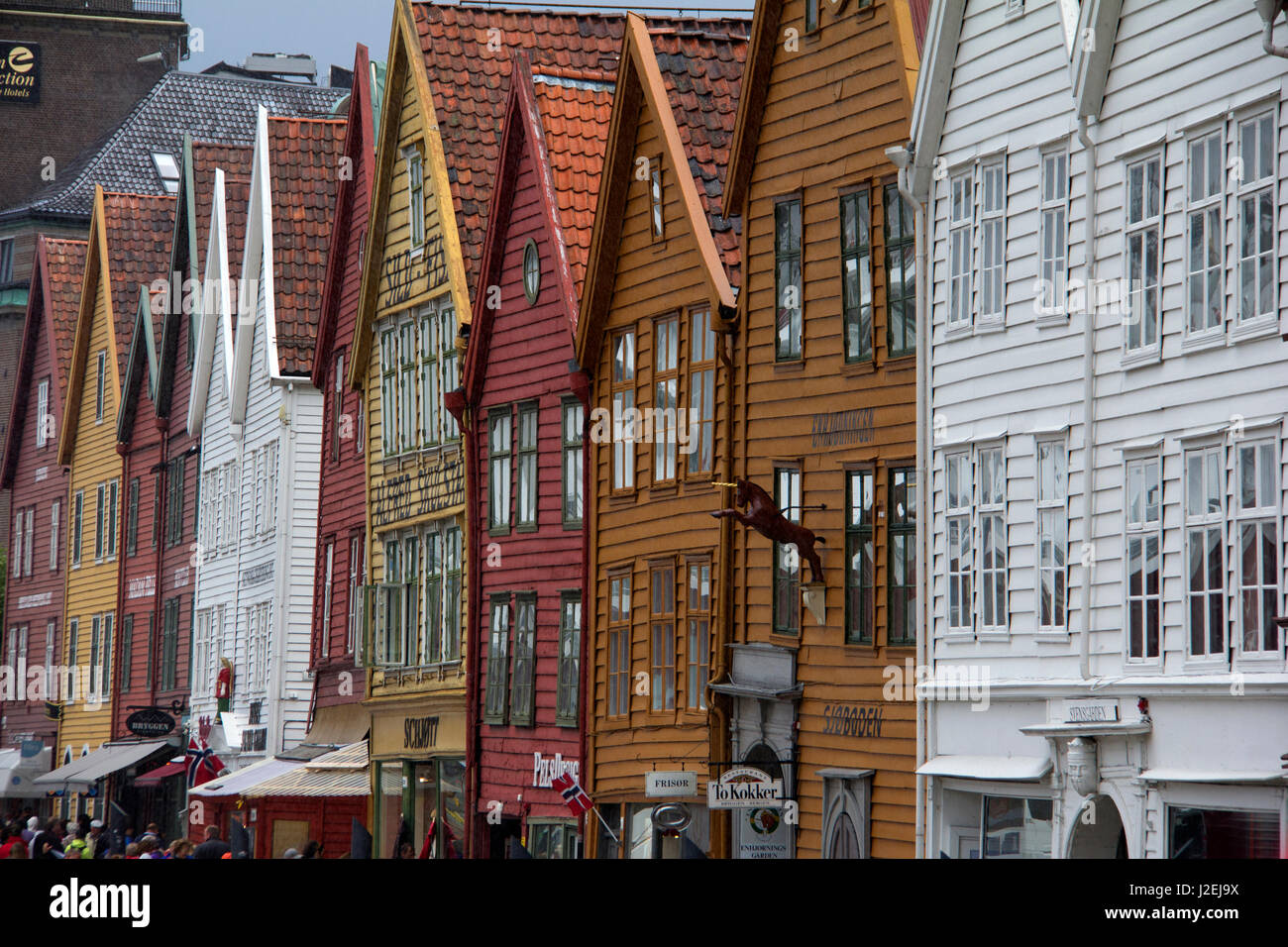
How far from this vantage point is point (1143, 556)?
1783 cm

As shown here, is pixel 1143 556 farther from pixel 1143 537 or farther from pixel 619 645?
pixel 619 645

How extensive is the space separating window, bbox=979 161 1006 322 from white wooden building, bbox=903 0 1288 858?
0.12 feet

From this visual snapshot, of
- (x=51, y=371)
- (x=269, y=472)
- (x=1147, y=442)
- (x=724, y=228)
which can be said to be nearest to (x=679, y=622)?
(x=724, y=228)

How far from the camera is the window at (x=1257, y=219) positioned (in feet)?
53.9

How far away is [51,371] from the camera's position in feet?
191

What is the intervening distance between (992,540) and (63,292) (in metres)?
42.5

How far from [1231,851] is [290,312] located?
2733cm

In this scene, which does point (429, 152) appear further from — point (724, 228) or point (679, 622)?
point (679, 622)

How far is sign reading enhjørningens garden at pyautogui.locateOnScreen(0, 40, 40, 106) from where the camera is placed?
2840 inches

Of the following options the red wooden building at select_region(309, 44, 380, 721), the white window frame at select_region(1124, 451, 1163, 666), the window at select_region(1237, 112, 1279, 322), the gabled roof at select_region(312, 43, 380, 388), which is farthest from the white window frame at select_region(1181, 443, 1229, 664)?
the gabled roof at select_region(312, 43, 380, 388)

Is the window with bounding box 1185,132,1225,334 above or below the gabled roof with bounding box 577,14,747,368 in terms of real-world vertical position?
below

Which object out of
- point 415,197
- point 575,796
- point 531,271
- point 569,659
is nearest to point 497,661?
point 569,659

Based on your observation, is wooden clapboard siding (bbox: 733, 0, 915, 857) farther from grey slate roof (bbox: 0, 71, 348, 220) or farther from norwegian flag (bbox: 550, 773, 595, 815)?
grey slate roof (bbox: 0, 71, 348, 220)

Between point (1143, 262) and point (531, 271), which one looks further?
point (531, 271)
